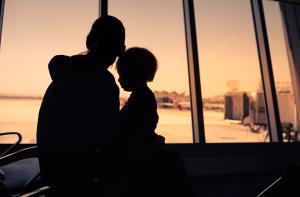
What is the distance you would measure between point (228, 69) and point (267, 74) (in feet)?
2.45

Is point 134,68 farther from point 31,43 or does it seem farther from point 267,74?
point 267,74

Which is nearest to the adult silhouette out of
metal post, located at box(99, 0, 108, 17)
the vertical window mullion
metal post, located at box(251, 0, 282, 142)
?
metal post, located at box(99, 0, 108, 17)

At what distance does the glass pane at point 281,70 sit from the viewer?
4.12m

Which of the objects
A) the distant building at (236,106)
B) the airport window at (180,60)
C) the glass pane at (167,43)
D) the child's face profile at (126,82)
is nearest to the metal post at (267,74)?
the airport window at (180,60)

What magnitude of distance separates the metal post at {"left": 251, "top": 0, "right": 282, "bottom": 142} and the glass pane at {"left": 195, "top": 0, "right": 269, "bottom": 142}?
74 mm

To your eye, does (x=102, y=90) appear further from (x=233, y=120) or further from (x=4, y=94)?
(x=233, y=120)

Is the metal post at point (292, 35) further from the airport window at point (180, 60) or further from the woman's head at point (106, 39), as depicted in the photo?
the woman's head at point (106, 39)

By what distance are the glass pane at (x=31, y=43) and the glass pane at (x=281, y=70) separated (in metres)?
2.73

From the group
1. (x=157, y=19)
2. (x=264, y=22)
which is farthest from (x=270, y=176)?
(x=157, y=19)

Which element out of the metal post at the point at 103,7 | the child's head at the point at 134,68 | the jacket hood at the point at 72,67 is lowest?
the jacket hood at the point at 72,67

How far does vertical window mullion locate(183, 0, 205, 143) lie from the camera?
3600 millimetres

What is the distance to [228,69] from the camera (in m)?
3.72

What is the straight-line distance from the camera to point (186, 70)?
3740mm

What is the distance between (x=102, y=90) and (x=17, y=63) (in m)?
2.39
